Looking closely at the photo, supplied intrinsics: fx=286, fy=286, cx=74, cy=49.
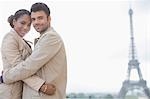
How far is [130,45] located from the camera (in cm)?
329

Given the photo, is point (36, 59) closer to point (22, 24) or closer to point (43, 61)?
point (43, 61)

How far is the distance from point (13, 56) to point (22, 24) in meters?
0.13

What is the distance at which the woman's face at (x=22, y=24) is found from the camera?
3.48 ft

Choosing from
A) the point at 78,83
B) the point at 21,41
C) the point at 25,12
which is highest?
the point at 25,12

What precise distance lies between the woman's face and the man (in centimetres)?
5

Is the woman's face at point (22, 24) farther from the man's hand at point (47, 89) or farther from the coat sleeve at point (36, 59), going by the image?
the man's hand at point (47, 89)

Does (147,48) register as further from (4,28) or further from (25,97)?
(25,97)

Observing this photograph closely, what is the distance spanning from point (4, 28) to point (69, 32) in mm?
819

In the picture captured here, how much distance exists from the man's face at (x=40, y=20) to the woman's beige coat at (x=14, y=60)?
3.7 inches

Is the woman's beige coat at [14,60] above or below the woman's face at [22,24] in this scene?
below

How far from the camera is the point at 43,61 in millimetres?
986

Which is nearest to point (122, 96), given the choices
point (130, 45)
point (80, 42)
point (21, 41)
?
point (130, 45)

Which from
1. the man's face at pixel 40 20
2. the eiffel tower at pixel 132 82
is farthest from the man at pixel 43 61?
the eiffel tower at pixel 132 82

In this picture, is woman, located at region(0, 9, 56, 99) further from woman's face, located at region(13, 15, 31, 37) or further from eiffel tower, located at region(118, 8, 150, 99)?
eiffel tower, located at region(118, 8, 150, 99)
